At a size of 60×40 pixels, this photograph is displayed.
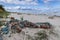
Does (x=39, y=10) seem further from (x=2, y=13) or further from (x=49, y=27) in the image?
(x=2, y=13)

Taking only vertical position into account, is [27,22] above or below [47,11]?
below

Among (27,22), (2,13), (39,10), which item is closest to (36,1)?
(39,10)

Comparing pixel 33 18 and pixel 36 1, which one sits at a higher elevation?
pixel 36 1

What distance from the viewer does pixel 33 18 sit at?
1264 millimetres

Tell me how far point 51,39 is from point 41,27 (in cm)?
16

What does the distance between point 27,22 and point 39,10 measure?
183 millimetres

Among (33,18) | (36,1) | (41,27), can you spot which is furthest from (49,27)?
(36,1)

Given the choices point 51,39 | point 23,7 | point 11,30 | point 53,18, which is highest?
point 23,7

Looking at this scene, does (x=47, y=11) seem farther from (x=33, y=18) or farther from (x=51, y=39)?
(x=51, y=39)

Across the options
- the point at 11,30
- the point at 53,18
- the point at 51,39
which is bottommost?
the point at 51,39

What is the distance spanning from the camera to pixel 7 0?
1294mm

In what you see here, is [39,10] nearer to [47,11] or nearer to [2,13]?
[47,11]

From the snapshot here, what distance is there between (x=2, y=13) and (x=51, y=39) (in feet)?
1.94

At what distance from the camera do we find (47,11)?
1.26 m
